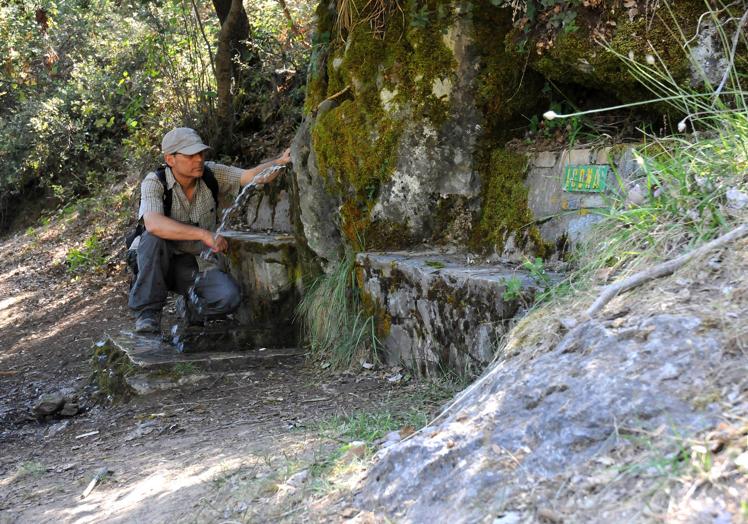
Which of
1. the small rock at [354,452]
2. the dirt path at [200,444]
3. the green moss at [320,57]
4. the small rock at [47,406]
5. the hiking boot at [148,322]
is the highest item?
the green moss at [320,57]

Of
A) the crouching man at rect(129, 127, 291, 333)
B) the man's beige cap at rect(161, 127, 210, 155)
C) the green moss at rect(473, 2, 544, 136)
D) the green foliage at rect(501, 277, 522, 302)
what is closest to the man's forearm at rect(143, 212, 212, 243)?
the crouching man at rect(129, 127, 291, 333)

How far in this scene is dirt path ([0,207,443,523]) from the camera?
3121 millimetres

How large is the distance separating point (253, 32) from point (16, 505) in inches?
263

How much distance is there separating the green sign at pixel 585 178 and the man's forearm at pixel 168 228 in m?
2.61

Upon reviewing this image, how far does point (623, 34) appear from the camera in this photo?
4.18 meters

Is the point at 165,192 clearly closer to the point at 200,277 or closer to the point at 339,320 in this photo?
the point at 200,277

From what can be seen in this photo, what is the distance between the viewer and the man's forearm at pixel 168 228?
5.81 metres

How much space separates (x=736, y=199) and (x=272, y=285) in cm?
390

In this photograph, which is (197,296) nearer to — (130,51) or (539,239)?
(539,239)

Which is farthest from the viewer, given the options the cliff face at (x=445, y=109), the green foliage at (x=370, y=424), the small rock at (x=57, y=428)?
the small rock at (x=57, y=428)

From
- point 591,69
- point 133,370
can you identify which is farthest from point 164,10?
point 591,69

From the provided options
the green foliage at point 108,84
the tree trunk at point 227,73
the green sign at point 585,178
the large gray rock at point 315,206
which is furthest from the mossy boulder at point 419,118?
the tree trunk at point 227,73

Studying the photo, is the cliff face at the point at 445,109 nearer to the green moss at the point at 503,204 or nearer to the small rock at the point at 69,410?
the green moss at the point at 503,204

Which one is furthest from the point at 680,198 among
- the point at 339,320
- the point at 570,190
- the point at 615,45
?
the point at 339,320
